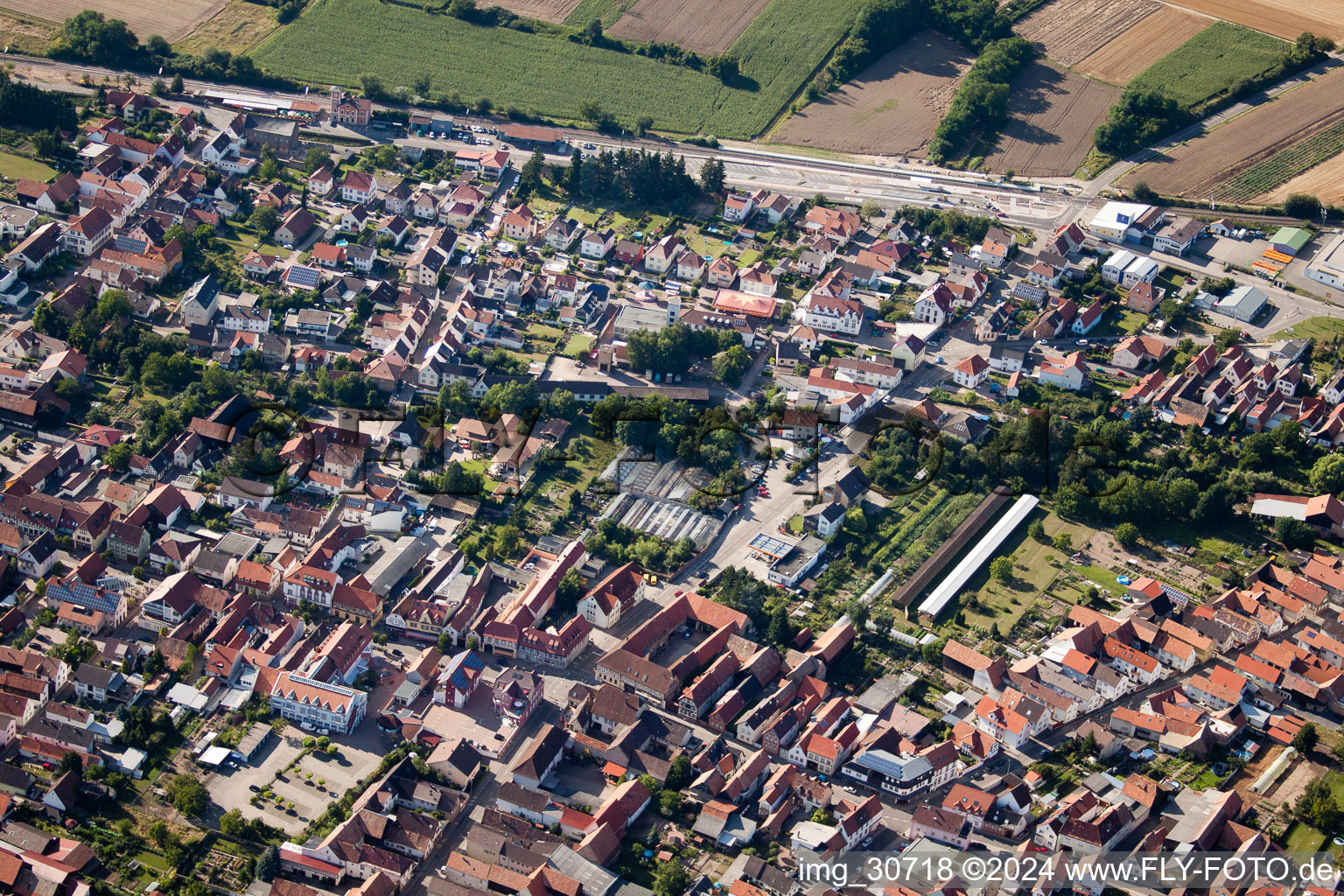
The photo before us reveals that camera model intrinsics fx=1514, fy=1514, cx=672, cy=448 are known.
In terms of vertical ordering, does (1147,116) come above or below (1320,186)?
above

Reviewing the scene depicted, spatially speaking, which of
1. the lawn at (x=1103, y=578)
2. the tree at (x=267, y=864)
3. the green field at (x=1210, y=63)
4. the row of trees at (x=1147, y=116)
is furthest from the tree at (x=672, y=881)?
the green field at (x=1210, y=63)

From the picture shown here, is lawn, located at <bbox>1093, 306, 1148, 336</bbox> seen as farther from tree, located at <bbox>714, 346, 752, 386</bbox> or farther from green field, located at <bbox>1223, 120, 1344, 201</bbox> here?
tree, located at <bbox>714, 346, 752, 386</bbox>

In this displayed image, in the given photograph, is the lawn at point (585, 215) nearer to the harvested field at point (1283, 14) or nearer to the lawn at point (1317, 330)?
the lawn at point (1317, 330)

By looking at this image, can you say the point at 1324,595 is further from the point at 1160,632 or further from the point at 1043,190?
the point at 1043,190

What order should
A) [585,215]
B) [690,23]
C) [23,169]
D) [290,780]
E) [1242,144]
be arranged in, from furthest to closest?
[690,23], [1242,144], [585,215], [23,169], [290,780]

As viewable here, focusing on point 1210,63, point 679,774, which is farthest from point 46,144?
point 1210,63

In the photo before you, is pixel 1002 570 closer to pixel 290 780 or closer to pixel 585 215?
pixel 290 780
